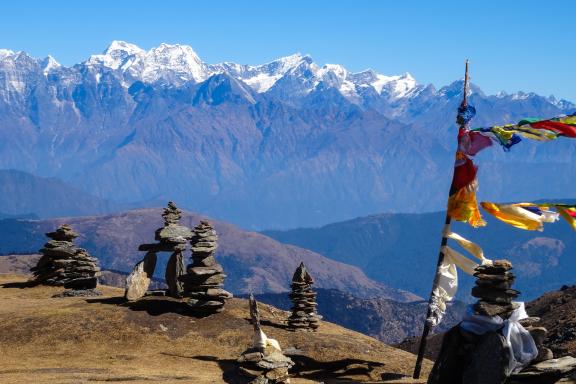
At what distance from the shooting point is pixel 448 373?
30797 mm

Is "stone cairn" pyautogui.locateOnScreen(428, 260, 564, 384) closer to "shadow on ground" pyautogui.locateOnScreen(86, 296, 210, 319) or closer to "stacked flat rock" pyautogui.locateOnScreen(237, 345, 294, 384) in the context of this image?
"stacked flat rock" pyautogui.locateOnScreen(237, 345, 294, 384)

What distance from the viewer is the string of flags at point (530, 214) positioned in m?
37.1

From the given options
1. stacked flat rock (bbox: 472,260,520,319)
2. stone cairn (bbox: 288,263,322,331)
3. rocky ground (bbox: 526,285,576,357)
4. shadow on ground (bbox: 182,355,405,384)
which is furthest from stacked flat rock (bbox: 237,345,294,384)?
rocky ground (bbox: 526,285,576,357)

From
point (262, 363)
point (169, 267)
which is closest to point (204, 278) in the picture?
point (169, 267)

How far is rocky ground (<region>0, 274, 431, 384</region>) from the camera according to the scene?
42531 millimetres

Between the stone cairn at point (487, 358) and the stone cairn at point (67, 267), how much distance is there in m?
40.0

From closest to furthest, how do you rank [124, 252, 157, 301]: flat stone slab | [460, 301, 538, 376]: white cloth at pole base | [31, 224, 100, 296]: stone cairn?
1. [460, 301, 538, 376]: white cloth at pole base
2. [124, 252, 157, 301]: flat stone slab
3. [31, 224, 100, 296]: stone cairn

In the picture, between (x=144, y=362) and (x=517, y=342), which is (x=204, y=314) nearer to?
(x=144, y=362)

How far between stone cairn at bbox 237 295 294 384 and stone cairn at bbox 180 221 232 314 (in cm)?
1382

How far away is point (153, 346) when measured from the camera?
162 feet

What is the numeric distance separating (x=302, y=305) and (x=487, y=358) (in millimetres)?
25606

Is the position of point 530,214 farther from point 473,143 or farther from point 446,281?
point 446,281

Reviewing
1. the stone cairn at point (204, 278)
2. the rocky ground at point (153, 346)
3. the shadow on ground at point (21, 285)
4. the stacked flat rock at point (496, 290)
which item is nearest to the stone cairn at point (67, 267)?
the shadow on ground at point (21, 285)

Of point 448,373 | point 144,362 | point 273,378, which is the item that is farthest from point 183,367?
point 448,373
